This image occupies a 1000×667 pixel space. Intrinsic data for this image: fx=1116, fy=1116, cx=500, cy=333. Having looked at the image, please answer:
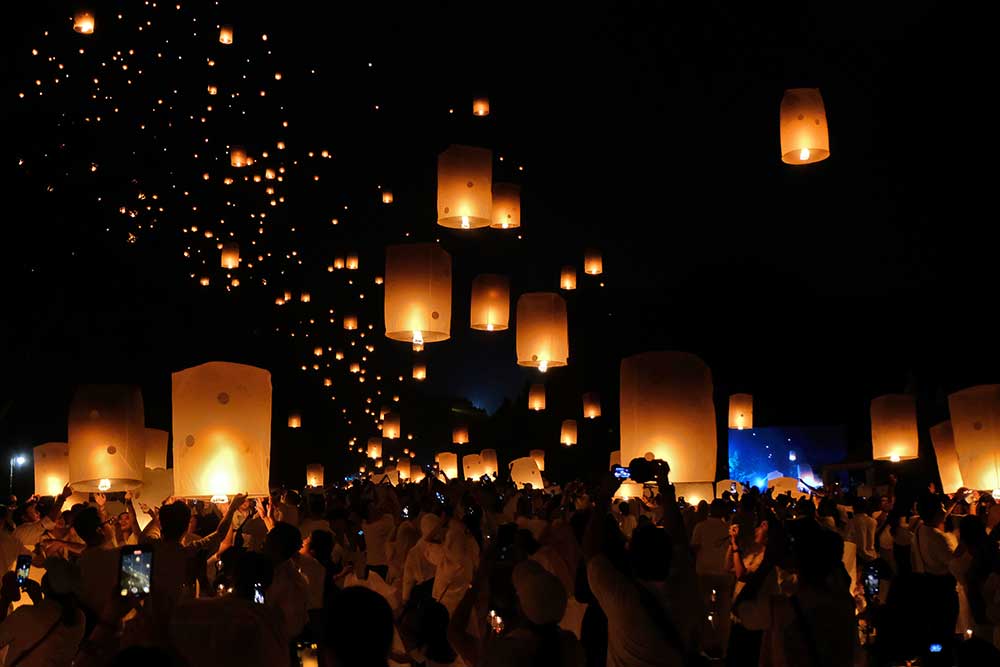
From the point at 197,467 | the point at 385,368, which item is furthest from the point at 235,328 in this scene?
the point at 197,467

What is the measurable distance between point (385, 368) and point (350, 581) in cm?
Result: 3910

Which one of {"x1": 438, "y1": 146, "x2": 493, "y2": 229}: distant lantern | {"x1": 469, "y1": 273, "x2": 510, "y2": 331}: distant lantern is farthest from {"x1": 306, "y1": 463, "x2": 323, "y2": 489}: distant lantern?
{"x1": 438, "y1": 146, "x2": 493, "y2": 229}: distant lantern

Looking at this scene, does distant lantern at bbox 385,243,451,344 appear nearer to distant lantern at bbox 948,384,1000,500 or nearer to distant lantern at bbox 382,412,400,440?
distant lantern at bbox 948,384,1000,500

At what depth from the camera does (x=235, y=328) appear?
32.7 metres

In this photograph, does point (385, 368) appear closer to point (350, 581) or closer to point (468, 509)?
point (468, 509)

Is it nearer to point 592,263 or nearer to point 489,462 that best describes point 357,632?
point 592,263

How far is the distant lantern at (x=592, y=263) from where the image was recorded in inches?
672

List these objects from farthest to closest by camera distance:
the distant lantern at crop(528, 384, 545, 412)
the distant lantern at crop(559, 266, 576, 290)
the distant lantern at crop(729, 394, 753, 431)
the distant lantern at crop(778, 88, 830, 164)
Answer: the distant lantern at crop(528, 384, 545, 412), the distant lantern at crop(729, 394, 753, 431), the distant lantern at crop(559, 266, 576, 290), the distant lantern at crop(778, 88, 830, 164)

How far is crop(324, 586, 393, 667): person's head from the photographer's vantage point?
259 cm

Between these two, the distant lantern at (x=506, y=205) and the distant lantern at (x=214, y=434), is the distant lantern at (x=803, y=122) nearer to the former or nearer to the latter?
the distant lantern at (x=506, y=205)

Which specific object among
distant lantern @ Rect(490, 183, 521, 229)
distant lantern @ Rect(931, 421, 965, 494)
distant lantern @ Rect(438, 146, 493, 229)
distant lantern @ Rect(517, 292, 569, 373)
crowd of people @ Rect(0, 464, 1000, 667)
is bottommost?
crowd of people @ Rect(0, 464, 1000, 667)

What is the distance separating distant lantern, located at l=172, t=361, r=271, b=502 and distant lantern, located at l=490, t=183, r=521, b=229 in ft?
17.6

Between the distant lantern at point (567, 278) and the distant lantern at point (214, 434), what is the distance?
9.95 m

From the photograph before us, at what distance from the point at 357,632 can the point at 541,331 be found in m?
9.16
